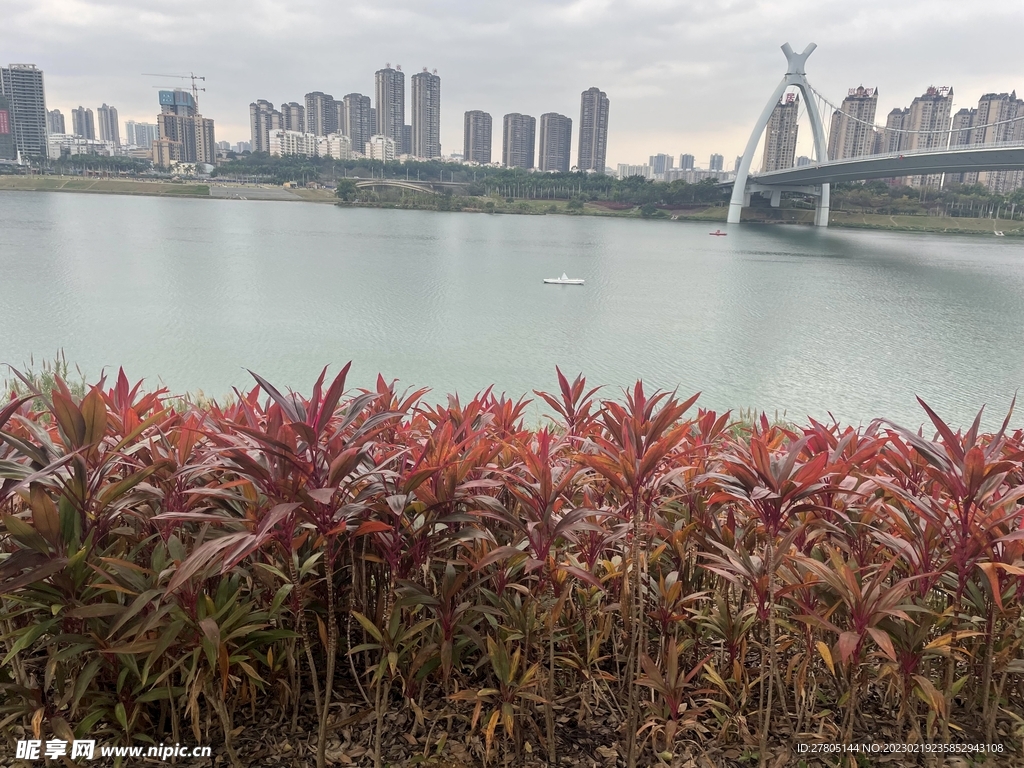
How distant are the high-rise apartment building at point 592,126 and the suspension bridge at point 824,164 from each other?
47405mm

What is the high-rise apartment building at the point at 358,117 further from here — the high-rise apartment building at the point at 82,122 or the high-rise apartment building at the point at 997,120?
the high-rise apartment building at the point at 997,120

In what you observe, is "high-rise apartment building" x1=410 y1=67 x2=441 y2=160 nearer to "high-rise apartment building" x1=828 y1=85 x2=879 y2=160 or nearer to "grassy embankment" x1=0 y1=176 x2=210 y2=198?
"grassy embankment" x1=0 y1=176 x2=210 y2=198

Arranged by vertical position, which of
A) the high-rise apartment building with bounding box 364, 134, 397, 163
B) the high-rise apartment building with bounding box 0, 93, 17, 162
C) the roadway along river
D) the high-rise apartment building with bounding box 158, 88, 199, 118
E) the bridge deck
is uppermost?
the high-rise apartment building with bounding box 158, 88, 199, 118

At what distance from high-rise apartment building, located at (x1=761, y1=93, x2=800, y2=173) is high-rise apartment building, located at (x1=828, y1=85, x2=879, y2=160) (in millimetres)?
2917

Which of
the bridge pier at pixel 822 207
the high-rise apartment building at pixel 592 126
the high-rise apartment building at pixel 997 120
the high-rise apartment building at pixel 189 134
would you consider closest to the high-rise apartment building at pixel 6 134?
the high-rise apartment building at pixel 189 134

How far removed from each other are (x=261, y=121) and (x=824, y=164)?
93.7 meters

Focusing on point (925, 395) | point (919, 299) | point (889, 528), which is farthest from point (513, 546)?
point (919, 299)

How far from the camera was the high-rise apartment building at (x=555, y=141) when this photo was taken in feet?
298

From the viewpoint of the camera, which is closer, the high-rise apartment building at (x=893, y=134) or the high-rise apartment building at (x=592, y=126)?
the high-rise apartment building at (x=893, y=134)

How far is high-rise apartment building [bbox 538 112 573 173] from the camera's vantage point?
90.7 m

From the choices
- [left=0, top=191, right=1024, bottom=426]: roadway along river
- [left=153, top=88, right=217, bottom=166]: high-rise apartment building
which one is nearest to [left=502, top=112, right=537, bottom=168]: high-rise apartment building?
[left=153, top=88, right=217, bottom=166]: high-rise apartment building

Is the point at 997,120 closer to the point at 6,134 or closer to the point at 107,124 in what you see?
the point at 6,134

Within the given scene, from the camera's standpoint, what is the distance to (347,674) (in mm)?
1382

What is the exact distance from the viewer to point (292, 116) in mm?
105500
